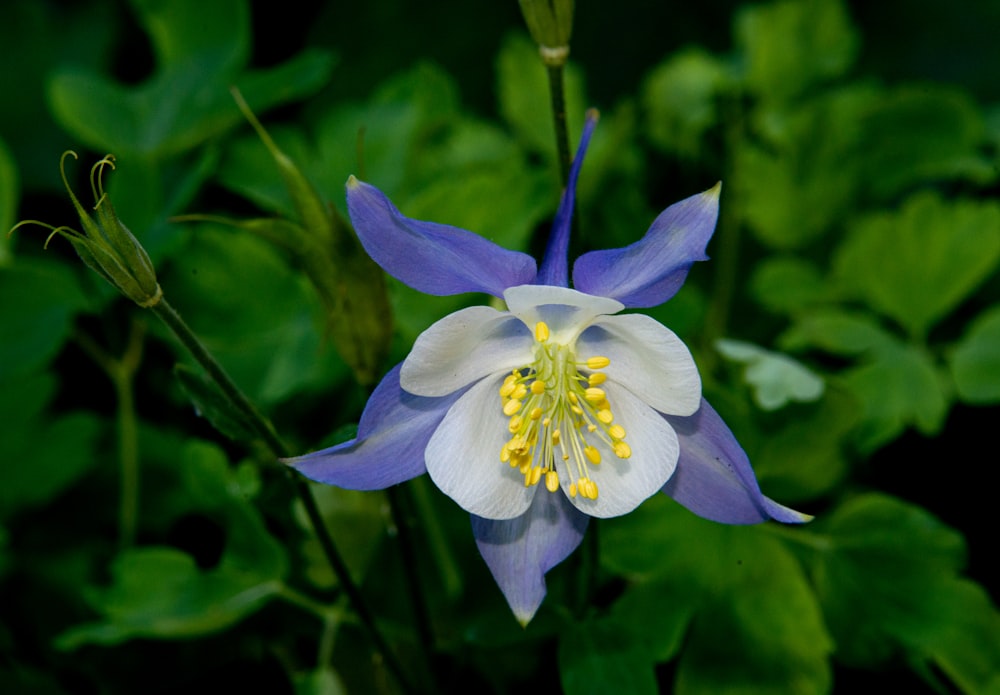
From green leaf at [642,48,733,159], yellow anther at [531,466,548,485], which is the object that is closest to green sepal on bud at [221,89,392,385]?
yellow anther at [531,466,548,485]

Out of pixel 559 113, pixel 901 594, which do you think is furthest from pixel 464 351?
pixel 901 594

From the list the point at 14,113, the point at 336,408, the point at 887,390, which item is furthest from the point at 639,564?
the point at 14,113

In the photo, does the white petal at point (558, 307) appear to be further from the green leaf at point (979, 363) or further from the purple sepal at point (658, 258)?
the green leaf at point (979, 363)

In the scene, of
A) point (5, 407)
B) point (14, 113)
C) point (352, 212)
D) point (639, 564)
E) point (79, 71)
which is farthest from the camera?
point (14, 113)

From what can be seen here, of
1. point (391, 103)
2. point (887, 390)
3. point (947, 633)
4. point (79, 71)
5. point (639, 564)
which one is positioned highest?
point (79, 71)

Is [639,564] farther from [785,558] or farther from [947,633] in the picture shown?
[947,633]

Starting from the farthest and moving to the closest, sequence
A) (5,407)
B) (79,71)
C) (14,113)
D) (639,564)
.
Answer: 1. (14,113)
2. (79,71)
3. (5,407)
4. (639,564)

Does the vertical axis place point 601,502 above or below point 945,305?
above

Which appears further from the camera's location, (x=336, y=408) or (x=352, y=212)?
(x=336, y=408)
